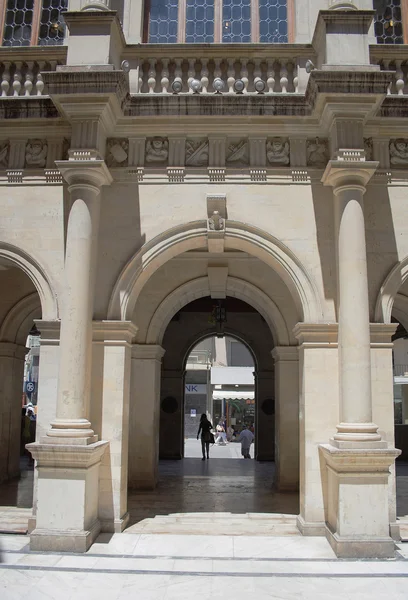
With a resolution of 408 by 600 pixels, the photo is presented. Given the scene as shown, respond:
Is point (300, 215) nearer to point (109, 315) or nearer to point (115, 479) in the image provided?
point (109, 315)

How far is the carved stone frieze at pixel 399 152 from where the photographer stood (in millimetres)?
8531

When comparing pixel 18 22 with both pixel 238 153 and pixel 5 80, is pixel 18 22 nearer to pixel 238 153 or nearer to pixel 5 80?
pixel 5 80

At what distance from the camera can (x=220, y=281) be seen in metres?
12.0

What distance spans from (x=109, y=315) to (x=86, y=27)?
4.24m

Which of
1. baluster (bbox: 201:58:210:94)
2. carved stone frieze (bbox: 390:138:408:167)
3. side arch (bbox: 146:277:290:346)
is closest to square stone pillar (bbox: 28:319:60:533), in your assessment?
side arch (bbox: 146:277:290:346)

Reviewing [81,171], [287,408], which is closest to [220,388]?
[287,408]

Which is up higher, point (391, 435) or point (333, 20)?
point (333, 20)

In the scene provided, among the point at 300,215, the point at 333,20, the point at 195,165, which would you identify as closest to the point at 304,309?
the point at 300,215

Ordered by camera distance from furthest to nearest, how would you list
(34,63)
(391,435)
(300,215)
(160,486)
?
(160,486) → (34,63) → (300,215) → (391,435)

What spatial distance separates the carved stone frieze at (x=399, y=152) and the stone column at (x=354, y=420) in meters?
0.93

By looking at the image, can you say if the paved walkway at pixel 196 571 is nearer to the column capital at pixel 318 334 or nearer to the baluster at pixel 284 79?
the column capital at pixel 318 334

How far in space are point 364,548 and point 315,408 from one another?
1.88 m

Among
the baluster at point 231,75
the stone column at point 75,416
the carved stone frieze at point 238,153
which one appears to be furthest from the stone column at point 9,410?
the baluster at point 231,75

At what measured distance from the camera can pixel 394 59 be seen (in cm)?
872
